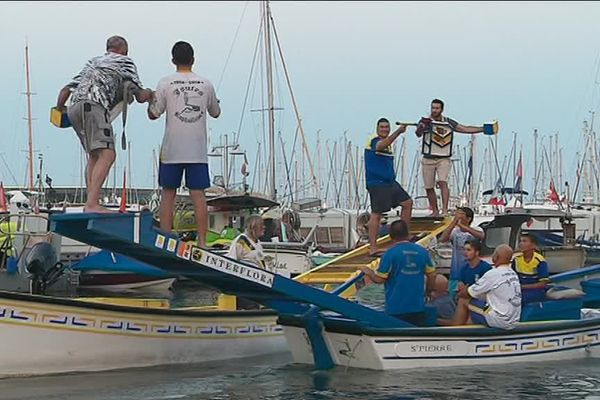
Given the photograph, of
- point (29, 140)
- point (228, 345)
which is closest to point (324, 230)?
point (29, 140)

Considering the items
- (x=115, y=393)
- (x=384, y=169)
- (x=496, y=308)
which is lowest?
(x=115, y=393)

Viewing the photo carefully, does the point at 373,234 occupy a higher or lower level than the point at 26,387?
higher

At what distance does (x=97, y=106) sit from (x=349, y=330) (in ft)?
12.5

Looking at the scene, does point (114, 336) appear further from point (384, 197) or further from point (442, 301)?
point (384, 197)

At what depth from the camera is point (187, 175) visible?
34.9ft

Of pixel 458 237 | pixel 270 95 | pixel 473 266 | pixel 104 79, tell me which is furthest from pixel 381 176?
pixel 270 95

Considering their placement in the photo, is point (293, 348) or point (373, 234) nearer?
point (293, 348)

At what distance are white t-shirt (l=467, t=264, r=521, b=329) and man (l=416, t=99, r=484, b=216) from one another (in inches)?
147

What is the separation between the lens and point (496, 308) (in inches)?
451

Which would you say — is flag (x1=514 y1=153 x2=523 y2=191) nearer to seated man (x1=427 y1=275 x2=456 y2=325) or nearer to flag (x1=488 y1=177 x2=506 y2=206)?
flag (x1=488 y1=177 x2=506 y2=206)

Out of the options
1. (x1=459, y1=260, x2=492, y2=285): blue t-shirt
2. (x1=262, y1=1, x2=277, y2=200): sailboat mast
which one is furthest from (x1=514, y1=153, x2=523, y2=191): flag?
(x1=459, y1=260, x2=492, y2=285): blue t-shirt

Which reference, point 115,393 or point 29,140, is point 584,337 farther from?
point 29,140

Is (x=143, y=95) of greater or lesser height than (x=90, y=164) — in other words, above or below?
above

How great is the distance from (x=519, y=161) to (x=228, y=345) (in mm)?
44719
